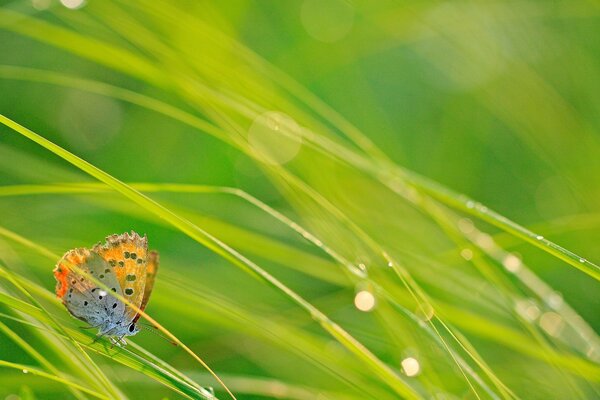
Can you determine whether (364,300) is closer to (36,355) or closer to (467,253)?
(467,253)

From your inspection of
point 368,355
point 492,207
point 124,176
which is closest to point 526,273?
point 368,355

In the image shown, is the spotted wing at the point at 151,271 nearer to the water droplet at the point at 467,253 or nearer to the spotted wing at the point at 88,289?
the spotted wing at the point at 88,289

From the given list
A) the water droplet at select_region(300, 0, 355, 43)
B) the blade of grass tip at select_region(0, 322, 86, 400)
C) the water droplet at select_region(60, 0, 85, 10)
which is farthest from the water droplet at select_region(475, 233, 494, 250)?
the water droplet at select_region(300, 0, 355, 43)

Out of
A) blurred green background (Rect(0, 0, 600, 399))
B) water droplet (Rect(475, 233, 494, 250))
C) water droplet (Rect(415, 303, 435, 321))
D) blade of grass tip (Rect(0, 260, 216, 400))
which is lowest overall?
blade of grass tip (Rect(0, 260, 216, 400))

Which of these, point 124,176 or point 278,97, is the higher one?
point 124,176

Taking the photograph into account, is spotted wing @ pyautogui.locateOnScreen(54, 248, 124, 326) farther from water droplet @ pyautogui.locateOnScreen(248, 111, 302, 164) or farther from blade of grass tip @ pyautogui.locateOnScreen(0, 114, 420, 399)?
water droplet @ pyautogui.locateOnScreen(248, 111, 302, 164)

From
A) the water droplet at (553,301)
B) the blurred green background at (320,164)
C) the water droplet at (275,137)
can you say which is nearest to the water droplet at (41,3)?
the blurred green background at (320,164)

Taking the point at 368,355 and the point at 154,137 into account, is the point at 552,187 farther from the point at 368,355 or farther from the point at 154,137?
the point at 368,355
